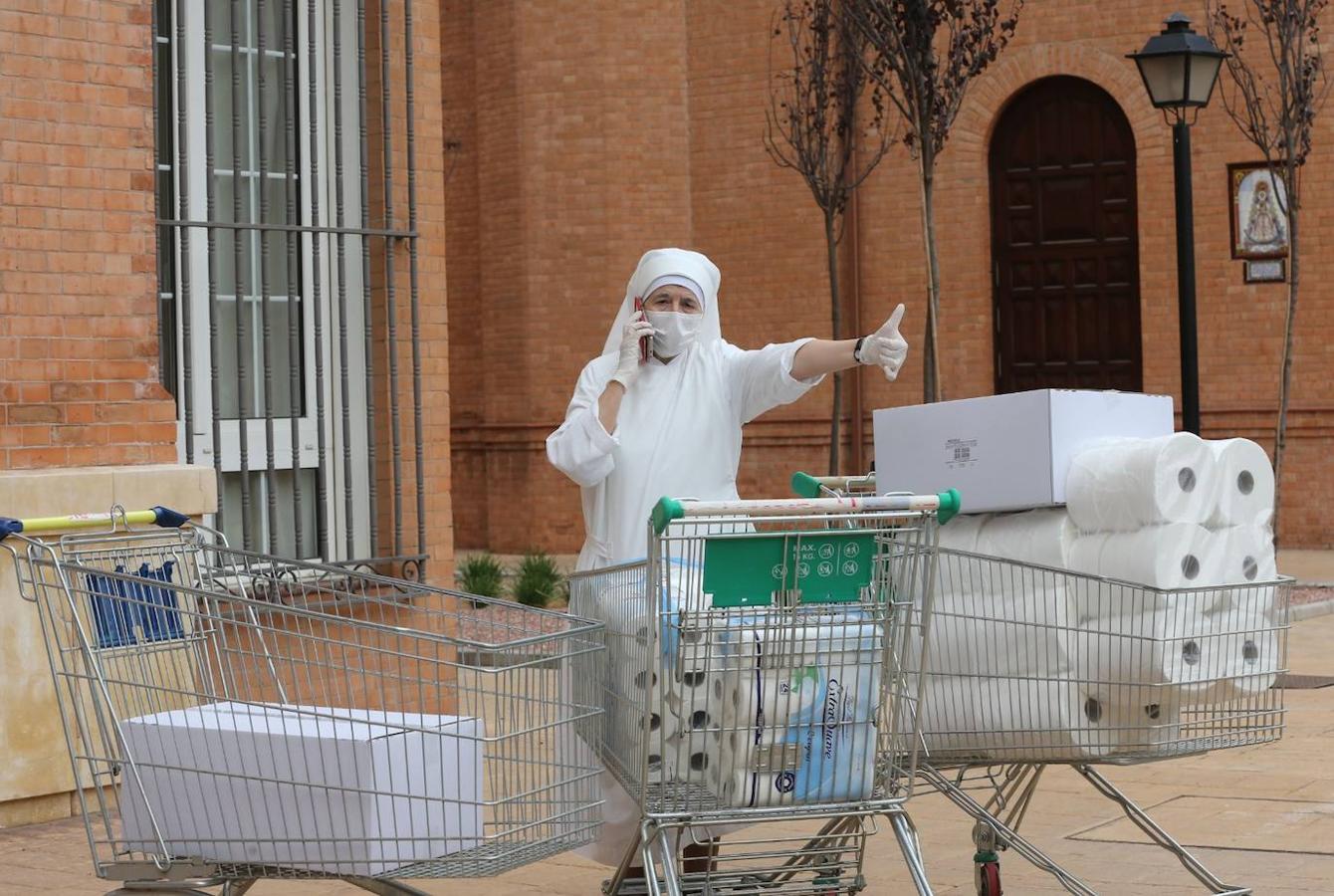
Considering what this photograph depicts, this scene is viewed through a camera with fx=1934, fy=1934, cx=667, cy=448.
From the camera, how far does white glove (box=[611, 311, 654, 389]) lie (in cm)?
556

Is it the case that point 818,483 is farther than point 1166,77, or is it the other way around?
point 1166,77

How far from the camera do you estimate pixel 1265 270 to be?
18531mm

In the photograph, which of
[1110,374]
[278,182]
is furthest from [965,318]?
[278,182]

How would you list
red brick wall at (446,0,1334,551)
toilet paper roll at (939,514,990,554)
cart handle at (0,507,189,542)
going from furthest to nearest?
red brick wall at (446,0,1334,551), toilet paper roll at (939,514,990,554), cart handle at (0,507,189,542)

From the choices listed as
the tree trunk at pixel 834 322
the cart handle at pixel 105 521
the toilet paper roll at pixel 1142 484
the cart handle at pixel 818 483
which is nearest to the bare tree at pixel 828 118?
the tree trunk at pixel 834 322

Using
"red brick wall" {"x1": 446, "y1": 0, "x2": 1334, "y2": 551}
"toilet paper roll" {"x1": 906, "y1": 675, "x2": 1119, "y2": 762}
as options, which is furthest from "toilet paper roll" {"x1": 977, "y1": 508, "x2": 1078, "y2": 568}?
"red brick wall" {"x1": 446, "y1": 0, "x2": 1334, "y2": 551}

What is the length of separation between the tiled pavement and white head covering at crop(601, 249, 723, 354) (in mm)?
1886

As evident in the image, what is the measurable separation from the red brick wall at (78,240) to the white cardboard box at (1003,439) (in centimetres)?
346

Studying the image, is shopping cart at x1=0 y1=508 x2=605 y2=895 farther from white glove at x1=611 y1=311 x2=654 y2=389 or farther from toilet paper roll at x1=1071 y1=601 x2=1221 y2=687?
toilet paper roll at x1=1071 y1=601 x2=1221 y2=687

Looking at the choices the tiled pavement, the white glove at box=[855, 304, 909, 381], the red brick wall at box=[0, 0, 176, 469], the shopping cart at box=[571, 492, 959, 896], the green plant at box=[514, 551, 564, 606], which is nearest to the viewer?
the shopping cart at box=[571, 492, 959, 896]

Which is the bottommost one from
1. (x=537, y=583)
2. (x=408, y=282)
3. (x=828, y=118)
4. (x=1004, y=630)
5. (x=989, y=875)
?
(x=989, y=875)

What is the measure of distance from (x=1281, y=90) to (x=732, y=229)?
641cm

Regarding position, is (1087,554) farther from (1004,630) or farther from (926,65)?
(926,65)

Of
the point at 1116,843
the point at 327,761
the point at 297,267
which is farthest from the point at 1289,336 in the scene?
the point at 327,761
